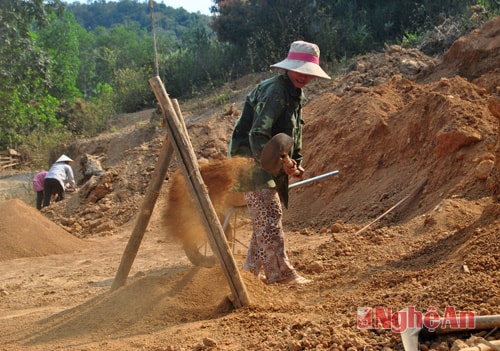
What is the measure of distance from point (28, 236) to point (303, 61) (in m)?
5.76

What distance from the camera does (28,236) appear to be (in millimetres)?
9344

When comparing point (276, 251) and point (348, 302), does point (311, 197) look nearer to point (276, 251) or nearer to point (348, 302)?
point (276, 251)

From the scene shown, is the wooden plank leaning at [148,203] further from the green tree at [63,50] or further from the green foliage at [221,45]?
the green tree at [63,50]

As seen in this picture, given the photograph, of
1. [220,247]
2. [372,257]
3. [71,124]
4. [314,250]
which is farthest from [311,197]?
[71,124]

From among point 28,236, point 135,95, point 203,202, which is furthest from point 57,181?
point 135,95

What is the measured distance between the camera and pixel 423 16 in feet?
56.6

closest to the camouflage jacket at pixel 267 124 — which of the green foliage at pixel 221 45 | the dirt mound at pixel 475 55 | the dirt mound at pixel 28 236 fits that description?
the dirt mound at pixel 28 236

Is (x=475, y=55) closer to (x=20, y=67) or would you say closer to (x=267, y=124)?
(x=267, y=124)

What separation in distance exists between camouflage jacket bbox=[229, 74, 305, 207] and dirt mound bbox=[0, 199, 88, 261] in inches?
191

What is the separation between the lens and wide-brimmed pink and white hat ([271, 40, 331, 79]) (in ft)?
16.3

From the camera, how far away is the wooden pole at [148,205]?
4.83m

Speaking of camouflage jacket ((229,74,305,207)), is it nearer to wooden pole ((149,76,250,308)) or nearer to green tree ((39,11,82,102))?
wooden pole ((149,76,250,308))

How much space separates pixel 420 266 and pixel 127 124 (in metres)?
16.1

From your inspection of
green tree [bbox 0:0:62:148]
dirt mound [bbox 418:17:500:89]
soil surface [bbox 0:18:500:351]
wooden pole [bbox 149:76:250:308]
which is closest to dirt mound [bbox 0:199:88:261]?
soil surface [bbox 0:18:500:351]
